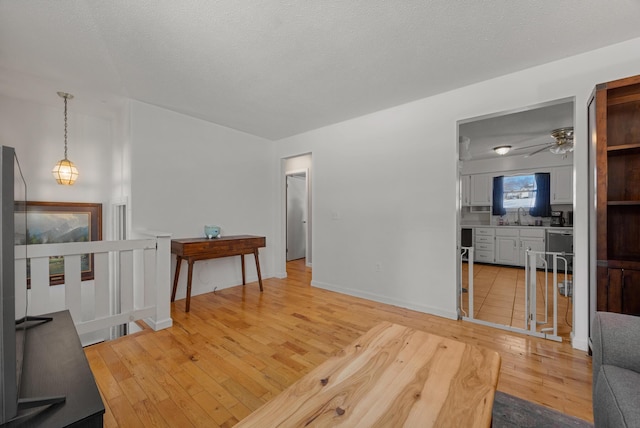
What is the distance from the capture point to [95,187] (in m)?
3.86

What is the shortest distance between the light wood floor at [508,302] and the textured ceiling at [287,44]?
2246 millimetres

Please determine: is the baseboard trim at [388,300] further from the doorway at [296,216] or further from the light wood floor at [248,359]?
the doorway at [296,216]

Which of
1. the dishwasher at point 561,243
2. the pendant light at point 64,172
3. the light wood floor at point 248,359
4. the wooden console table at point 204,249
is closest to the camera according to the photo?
the light wood floor at point 248,359

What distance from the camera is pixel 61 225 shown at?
3555mm

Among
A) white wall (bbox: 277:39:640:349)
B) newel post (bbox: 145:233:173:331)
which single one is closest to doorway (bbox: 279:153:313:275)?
white wall (bbox: 277:39:640:349)

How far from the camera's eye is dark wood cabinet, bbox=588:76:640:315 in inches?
71.9

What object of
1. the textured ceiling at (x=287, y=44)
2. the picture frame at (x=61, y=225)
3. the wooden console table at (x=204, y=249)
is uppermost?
the textured ceiling at (x=287, y=44)

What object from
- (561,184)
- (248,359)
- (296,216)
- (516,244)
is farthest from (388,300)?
(561,184)

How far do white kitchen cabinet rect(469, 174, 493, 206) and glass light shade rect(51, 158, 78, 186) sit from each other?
7195 millimetres

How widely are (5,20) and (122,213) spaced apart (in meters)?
2.20

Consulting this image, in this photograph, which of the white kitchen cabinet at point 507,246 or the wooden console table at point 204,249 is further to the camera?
the white kitchen cabinet at point 507,246

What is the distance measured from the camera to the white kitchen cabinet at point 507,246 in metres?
5.28

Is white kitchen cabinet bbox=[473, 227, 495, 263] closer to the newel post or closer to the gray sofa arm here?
the gray sofa arm

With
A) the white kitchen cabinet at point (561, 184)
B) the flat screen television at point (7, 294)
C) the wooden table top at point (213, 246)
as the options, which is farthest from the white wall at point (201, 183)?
the white kitchen cabinet at point (561, 184)
